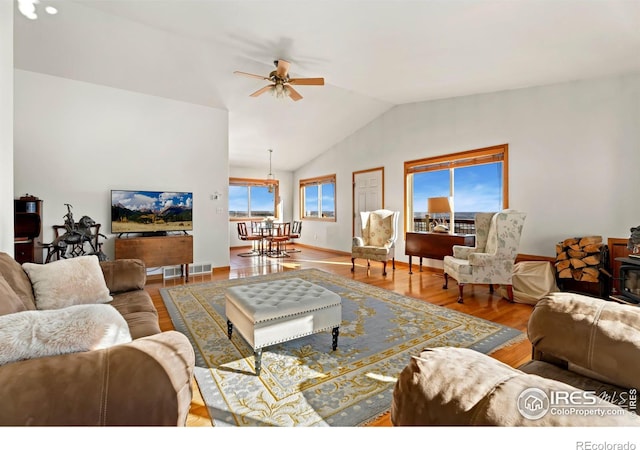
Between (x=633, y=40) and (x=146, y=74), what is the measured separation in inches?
218

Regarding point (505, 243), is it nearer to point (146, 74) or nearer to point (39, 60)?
point (146, 74)

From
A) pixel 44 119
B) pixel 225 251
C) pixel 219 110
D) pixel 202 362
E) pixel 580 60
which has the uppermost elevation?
pixel 219 110

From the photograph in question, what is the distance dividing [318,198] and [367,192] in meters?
2.29

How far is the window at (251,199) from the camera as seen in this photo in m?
8.92

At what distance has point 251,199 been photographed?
9.19 meters

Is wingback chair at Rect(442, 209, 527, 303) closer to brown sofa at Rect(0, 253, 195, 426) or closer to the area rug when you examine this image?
the area rug

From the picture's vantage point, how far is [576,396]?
64 centimetres

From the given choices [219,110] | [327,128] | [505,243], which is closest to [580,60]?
[505,243]

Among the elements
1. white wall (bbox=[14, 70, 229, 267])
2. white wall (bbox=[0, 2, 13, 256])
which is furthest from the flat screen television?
white wall (bbox=[0, 2, 13, 256])

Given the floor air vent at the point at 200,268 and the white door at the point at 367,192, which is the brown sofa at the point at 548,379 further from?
the white door at the point at 367,192

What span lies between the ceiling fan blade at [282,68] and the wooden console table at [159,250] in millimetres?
2897

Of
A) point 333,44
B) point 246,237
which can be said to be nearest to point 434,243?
point 333,44

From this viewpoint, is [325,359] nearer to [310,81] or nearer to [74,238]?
[310,81]

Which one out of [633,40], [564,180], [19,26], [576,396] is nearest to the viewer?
[576,396]
